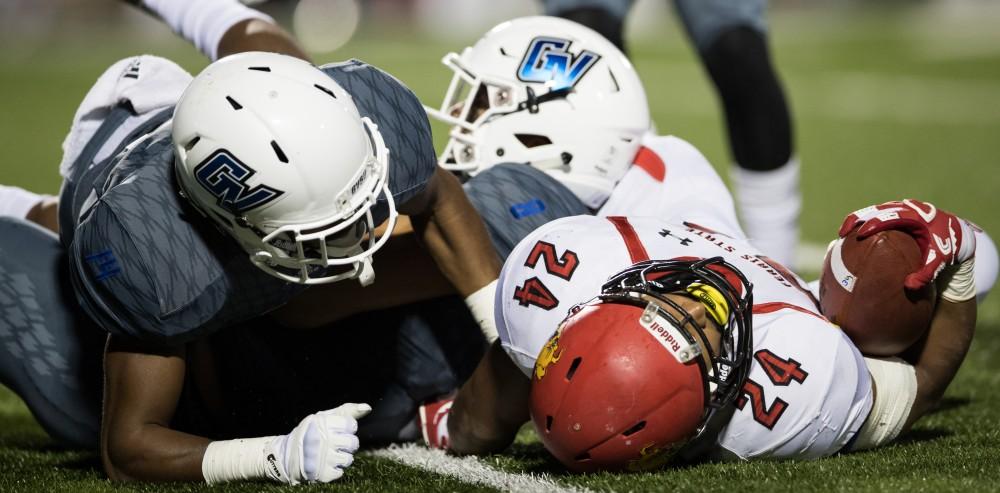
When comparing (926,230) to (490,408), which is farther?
(490,408)

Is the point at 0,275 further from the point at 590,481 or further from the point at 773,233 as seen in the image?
the point at 773,233

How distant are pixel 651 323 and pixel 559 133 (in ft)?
3.70

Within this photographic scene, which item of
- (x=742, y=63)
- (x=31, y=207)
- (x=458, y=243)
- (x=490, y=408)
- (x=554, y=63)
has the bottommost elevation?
(x=31, y=207)

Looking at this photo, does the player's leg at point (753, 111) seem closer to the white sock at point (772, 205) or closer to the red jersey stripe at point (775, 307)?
the white sock at point (772, 205)

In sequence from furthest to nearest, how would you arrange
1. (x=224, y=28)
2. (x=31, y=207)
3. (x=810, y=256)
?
1. (x=810, y=256)
2. (x=31, y=207)
3. (x=224, y=28)

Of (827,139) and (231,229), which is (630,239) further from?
(827,139)

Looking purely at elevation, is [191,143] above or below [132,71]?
above

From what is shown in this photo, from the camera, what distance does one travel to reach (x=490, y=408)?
8.39ft

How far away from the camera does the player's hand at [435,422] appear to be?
2836mm

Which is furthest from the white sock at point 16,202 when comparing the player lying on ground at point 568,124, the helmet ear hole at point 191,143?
the helmet ear hole at point 191,143

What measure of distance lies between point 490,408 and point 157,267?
A: 2.34 ft

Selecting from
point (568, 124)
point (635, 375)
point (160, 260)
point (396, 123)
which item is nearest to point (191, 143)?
point (160, 260)

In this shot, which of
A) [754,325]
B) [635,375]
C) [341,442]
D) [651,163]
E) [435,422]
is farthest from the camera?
[651,163]

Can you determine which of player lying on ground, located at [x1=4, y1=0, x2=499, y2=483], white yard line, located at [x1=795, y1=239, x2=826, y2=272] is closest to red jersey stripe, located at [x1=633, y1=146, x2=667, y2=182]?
player lying on ground, located at [x1=4, y1=0, x2=499, y2=483]
